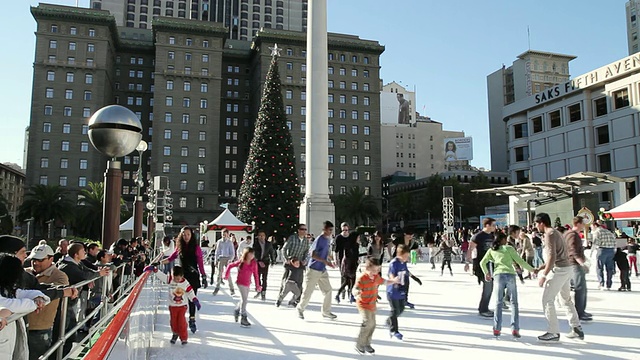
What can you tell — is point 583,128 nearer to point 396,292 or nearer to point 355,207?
point 355,207

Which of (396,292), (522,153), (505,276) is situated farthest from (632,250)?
(522,153)

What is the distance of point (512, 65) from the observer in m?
99.9

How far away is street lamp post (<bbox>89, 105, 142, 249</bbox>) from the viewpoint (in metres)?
6.18

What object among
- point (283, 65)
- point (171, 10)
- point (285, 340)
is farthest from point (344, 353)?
point (171, 10)

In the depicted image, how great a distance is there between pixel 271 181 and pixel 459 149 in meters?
94.3

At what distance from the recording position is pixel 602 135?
53.8 meters

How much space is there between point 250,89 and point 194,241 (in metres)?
89.5

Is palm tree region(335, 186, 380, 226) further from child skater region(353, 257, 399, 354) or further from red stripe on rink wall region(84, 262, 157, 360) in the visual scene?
red stripe on rink wall region(84, 262, 157, 360)

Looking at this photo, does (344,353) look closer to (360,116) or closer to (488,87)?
(360,116)

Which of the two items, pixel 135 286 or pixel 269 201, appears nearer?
pixel 135 286

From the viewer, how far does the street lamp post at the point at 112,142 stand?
243 inches

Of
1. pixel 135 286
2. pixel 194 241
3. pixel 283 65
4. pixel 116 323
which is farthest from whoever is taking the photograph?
pixel 283 65

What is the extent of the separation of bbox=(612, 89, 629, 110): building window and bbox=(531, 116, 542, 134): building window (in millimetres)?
10460

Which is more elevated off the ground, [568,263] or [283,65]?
[283,65]
